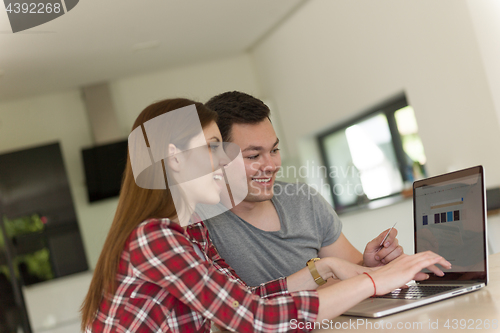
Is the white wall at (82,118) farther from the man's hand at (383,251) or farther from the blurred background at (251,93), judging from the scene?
the man's hand at (383,251)

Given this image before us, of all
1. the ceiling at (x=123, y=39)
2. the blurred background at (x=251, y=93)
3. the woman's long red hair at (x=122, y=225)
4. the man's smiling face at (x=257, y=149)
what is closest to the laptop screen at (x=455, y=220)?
the man's smiling face at (x=257, y=149)

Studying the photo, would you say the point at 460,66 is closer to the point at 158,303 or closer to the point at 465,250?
the point at 465,250

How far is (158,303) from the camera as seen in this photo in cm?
97

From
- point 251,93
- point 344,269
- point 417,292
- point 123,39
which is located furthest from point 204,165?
point 123,39

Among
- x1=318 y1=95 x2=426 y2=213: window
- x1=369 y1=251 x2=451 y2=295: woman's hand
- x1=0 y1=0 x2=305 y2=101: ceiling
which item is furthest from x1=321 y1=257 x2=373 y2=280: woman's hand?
x1=0 y1=0 x2=305 y2=101: ceiling

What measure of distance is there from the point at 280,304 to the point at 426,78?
2.68 metres

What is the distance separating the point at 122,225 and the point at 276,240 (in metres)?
0.69

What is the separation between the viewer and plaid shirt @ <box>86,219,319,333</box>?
90 centimetres

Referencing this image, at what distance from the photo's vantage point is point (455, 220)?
1124mm

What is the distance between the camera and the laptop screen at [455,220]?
1.04 meters

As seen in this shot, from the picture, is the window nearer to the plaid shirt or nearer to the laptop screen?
the laptop screen

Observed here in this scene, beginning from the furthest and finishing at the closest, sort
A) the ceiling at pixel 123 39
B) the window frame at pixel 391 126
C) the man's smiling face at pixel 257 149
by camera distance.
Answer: the window frame at pixel 391 126 → the ceiling at pixel 123 39 → the man's smiling face at pixel 257 149

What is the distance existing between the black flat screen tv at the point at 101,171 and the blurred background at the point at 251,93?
0.05 feet

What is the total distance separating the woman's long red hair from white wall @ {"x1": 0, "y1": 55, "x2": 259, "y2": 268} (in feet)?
12.1
